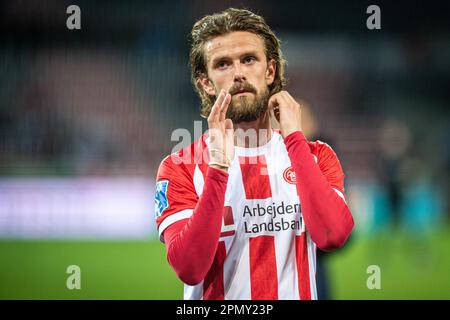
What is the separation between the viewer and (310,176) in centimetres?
168

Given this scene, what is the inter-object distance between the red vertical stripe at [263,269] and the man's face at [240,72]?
46 centimetres

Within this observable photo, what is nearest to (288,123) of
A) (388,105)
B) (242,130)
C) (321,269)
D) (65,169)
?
(242,130)

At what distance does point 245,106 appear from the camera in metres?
1.85

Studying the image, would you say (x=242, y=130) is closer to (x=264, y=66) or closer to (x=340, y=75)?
(x=264, y=66)

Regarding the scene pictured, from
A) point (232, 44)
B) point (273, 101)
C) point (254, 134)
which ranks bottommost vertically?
A: point (254, 134)

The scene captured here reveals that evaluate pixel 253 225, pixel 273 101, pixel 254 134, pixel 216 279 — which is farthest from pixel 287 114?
pixel 216 279

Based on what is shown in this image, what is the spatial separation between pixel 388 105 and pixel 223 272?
16.4 ft

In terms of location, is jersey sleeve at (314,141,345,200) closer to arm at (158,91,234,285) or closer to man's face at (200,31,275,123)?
man's face at (200,31,275,123)

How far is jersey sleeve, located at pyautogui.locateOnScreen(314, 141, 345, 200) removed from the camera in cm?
185

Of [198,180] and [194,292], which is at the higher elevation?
[198,180]

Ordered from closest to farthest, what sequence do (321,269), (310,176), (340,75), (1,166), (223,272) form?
1. (310,176)
2. (223,272)
3. (321,269)
4. (1,166)
5. (340,75)

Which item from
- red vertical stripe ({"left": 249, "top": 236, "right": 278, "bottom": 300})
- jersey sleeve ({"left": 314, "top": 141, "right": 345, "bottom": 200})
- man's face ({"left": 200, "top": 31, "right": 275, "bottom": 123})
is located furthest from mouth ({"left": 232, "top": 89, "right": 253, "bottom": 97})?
red vertical stripe ({"left": 249, "top": 236, "right": 278, "bottom": 300})

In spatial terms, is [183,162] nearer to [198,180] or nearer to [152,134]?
[198,180]

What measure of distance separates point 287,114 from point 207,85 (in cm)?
38
